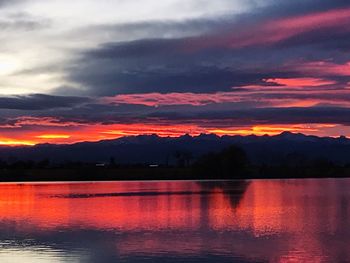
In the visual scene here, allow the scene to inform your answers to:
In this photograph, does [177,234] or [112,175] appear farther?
[112,175]

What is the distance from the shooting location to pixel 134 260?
21.0m

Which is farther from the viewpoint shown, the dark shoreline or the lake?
the dark shoreline

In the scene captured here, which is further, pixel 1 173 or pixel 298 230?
pixel 1 173

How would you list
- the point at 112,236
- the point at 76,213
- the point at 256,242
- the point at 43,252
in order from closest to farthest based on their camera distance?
the point at 43,252, the point at 256,242, the point at 112,236, the point at 76,213

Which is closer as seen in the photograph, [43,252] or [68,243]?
[43,252]

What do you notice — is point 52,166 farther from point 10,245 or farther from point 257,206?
point 10,245

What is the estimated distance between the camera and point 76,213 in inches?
1570

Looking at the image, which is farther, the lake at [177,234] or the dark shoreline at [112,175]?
the dark shoreline at [112,175]

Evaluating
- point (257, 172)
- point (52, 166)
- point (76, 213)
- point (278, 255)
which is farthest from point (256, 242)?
point (52, 166)

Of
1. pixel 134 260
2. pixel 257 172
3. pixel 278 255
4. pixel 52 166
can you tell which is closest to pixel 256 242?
pixel 278 255

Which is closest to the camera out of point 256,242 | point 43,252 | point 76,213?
point 43,252

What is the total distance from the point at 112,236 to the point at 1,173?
10959cm

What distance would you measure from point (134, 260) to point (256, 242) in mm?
5705

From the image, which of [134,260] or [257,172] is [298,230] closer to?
[134,260]
